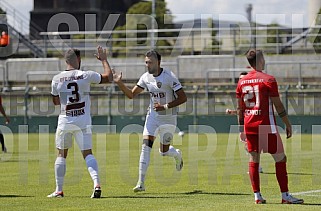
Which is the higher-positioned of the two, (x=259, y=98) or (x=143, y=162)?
(x=259, y=98)

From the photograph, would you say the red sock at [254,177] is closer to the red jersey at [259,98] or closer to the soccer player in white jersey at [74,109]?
the red jersey at [259,98]

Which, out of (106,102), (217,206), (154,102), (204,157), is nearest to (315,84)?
(106,102)

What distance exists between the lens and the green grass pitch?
13141mm

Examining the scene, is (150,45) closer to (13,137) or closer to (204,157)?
(13,137)

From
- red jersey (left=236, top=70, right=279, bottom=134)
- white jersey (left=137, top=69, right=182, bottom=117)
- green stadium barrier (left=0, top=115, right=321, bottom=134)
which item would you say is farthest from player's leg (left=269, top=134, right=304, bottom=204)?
green stadium barrier (left=0, top=115, right=321, bottom=134)

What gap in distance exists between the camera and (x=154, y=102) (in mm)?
15367

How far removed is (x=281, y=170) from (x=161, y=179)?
4676mm

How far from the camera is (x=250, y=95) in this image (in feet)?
42.7

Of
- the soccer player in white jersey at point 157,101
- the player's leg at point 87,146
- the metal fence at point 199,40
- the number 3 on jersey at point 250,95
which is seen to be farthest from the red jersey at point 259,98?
the metal fence at point 199,40

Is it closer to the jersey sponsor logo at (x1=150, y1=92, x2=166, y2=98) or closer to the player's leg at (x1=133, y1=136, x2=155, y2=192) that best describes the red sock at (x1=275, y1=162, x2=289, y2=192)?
the player's leg at (x1=133, y1=136, x2=155, y2=192)

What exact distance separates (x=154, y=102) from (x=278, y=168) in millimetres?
3180

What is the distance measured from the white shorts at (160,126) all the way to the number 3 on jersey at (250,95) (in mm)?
2680

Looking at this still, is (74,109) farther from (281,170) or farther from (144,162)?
(281,170)

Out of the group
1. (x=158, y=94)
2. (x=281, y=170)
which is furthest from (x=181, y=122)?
(x=281, y=170)
